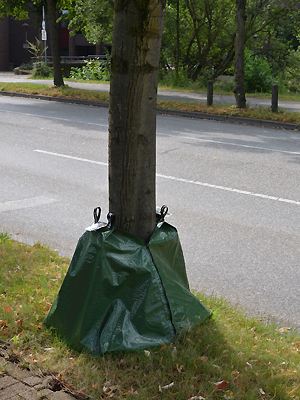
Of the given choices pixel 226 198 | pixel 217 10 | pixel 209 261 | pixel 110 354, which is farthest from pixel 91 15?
pixel 110 354

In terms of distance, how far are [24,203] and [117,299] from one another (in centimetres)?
507

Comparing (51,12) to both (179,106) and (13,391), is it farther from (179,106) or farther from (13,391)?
(13,391)

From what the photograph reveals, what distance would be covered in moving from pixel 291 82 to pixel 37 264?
27.6 m

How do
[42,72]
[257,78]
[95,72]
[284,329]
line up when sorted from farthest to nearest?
1. [42,72]
2. [95,72]
3. [257,78]
4. [284,329]

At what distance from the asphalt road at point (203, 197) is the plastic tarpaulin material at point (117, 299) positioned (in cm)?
147

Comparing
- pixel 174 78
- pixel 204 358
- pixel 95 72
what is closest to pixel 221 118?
pixel 174 78

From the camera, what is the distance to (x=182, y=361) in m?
4.00

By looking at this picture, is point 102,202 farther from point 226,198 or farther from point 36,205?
point 226,198

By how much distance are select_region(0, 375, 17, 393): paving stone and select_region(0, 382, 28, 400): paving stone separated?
26 millimetres

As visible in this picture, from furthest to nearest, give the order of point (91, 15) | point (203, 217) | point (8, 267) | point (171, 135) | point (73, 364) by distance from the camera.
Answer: point (91, 15) < point (171, 135) < point (203, 217) < point (8, 267) < point (73, 364)

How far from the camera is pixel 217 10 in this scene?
30328 mm

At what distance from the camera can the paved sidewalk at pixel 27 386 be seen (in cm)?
358

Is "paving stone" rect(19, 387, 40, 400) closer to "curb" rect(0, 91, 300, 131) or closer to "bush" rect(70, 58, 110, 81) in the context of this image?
"curb" rect(0, 91, 300, 131)

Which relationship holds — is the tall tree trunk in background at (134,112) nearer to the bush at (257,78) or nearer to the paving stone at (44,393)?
the paving stone at (44,393)
